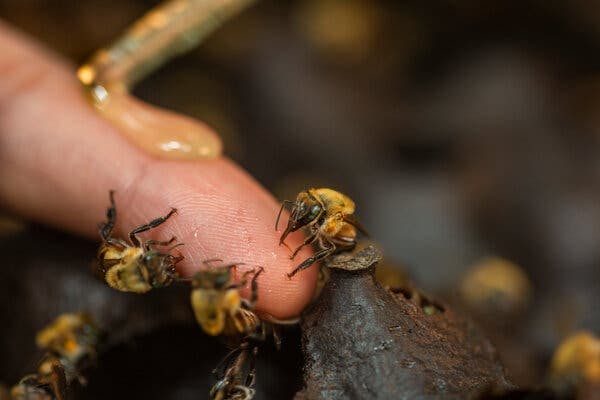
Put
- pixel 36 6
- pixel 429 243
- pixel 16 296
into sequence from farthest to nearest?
pixel 36 6 → pixel 429 243 → pixel 16 296

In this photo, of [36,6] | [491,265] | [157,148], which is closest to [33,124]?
[157,148]

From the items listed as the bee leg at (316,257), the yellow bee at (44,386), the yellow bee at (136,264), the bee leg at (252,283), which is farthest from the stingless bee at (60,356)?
the bee leg at (316,257)

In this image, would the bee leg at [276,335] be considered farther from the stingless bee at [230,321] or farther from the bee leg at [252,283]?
the bee leg at [252,283]

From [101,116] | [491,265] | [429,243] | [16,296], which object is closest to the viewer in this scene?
[16,296]

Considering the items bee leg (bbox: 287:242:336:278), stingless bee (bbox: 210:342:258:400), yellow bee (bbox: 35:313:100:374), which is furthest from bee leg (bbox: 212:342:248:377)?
yellow bee (bbox: 35:313:100:374)

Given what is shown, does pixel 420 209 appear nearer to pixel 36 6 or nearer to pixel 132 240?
pixel 132 240

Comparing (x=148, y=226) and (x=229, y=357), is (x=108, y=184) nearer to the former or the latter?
(x=148, y=226)
